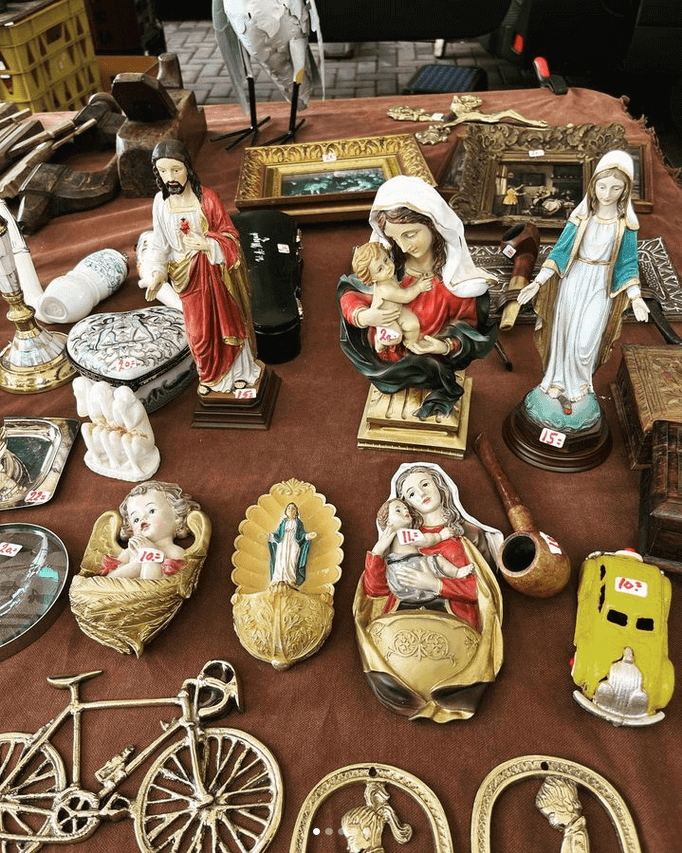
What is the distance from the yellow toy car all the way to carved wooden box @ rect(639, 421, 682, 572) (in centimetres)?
12

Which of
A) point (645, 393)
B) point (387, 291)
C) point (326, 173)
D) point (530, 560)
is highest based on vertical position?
point (387, 291)

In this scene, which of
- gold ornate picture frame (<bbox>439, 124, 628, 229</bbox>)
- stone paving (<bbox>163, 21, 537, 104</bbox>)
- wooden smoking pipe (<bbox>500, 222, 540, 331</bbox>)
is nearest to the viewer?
wooden smoking pipe (<bbox>500, 222, 540, 331</bbox>)

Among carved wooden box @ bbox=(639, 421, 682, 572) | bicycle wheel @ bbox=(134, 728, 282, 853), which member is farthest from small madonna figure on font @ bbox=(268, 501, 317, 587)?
carved wooden box @ bbox=(639, 421, 682, 572)

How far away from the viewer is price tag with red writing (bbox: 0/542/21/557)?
6.50 ft

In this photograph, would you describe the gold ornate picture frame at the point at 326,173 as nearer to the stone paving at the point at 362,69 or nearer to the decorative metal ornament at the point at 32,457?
the decorative metal ornament at the point at 32,457

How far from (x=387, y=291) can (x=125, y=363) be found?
0.98 m

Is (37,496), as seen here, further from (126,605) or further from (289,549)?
(289,549)

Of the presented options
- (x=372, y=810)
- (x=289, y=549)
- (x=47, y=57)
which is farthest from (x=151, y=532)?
(x=47, y=57)

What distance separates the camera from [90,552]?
75.7 inches

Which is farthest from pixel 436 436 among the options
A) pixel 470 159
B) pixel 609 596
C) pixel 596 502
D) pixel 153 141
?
pixel 153 141

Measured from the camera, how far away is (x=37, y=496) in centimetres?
217

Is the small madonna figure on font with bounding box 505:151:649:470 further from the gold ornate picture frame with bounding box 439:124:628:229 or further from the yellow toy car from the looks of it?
the gold ornate picture frame with bounding box 439:124:628:229

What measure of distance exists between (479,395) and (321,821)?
4.98 feet

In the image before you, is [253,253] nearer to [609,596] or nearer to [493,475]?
[493,475]
